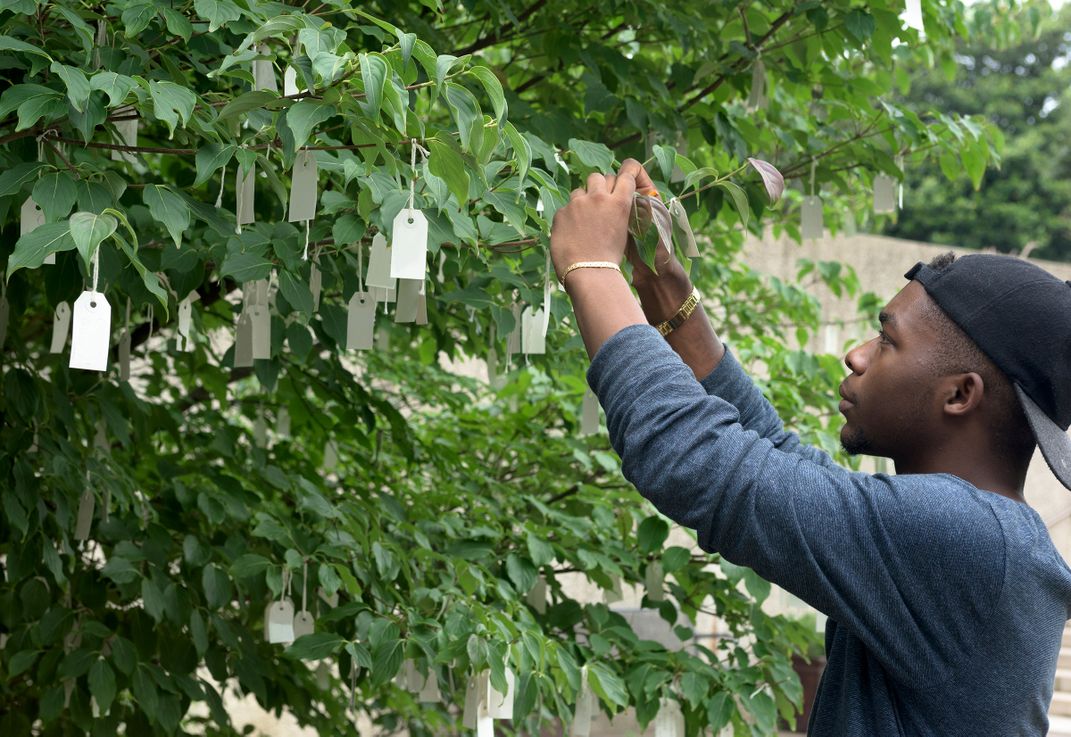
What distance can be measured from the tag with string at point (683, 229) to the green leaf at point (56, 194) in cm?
82

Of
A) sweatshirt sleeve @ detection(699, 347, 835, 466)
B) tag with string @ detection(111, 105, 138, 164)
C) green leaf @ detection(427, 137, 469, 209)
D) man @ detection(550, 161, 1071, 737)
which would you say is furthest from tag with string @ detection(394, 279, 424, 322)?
man @ detection(550, 161, 1071, 737)

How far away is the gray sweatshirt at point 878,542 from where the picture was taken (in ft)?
3.86

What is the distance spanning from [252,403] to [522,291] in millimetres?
1743

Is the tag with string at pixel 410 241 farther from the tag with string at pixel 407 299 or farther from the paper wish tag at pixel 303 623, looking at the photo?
the paper wish tag at pixel 303 623

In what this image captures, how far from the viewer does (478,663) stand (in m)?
2.39

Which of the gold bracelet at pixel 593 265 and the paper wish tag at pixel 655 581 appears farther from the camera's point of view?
the paper wish tag at pixel 655 581

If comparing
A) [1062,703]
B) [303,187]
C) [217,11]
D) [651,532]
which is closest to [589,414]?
[651,532]

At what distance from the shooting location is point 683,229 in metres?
1.66

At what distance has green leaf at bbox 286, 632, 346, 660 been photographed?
8.45ft

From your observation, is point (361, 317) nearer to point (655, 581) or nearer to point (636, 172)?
point (636, 172)

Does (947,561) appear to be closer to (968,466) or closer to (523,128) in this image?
(968,466)

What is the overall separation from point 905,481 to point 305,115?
0.87m

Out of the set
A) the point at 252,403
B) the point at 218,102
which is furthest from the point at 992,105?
the point at 218,102

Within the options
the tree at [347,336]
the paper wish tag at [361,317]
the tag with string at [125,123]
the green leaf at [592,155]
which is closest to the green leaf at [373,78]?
the tree at [347,336]
